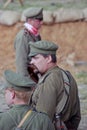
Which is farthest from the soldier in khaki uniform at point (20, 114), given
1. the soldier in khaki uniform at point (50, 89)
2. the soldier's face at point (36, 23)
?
the soldier's face at point (36, 23)

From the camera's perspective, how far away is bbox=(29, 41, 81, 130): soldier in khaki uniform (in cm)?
591

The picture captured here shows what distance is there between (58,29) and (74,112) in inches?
404

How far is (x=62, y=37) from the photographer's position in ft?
54.2

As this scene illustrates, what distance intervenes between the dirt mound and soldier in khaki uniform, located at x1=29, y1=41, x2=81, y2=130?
32.5ft

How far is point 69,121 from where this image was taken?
643 cm

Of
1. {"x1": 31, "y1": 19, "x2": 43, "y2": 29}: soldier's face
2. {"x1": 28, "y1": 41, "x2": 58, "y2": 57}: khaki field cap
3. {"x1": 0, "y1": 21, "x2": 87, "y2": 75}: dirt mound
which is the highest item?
{"x1": 31, "y1": 19, "x2": 43, "y2": 29}: soldier's face

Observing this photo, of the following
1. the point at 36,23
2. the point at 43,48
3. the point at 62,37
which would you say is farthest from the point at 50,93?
the point at 62,37

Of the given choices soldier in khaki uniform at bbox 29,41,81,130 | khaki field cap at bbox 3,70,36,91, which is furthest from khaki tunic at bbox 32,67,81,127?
khaki field cap at bbox 3,70,36,91

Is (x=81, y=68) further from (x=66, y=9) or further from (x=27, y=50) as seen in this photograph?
(x=27, y=50)

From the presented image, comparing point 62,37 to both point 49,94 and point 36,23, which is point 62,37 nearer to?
point 36,23

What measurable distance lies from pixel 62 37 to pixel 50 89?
10685 millimetres

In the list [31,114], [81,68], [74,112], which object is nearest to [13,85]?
[31,114]

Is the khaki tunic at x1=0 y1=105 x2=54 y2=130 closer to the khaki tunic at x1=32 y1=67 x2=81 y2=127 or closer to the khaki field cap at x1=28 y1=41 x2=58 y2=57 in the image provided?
the khaki tunic at x1=32 y1=67 x2=81 y2=127

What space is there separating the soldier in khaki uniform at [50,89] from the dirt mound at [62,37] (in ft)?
32.5
